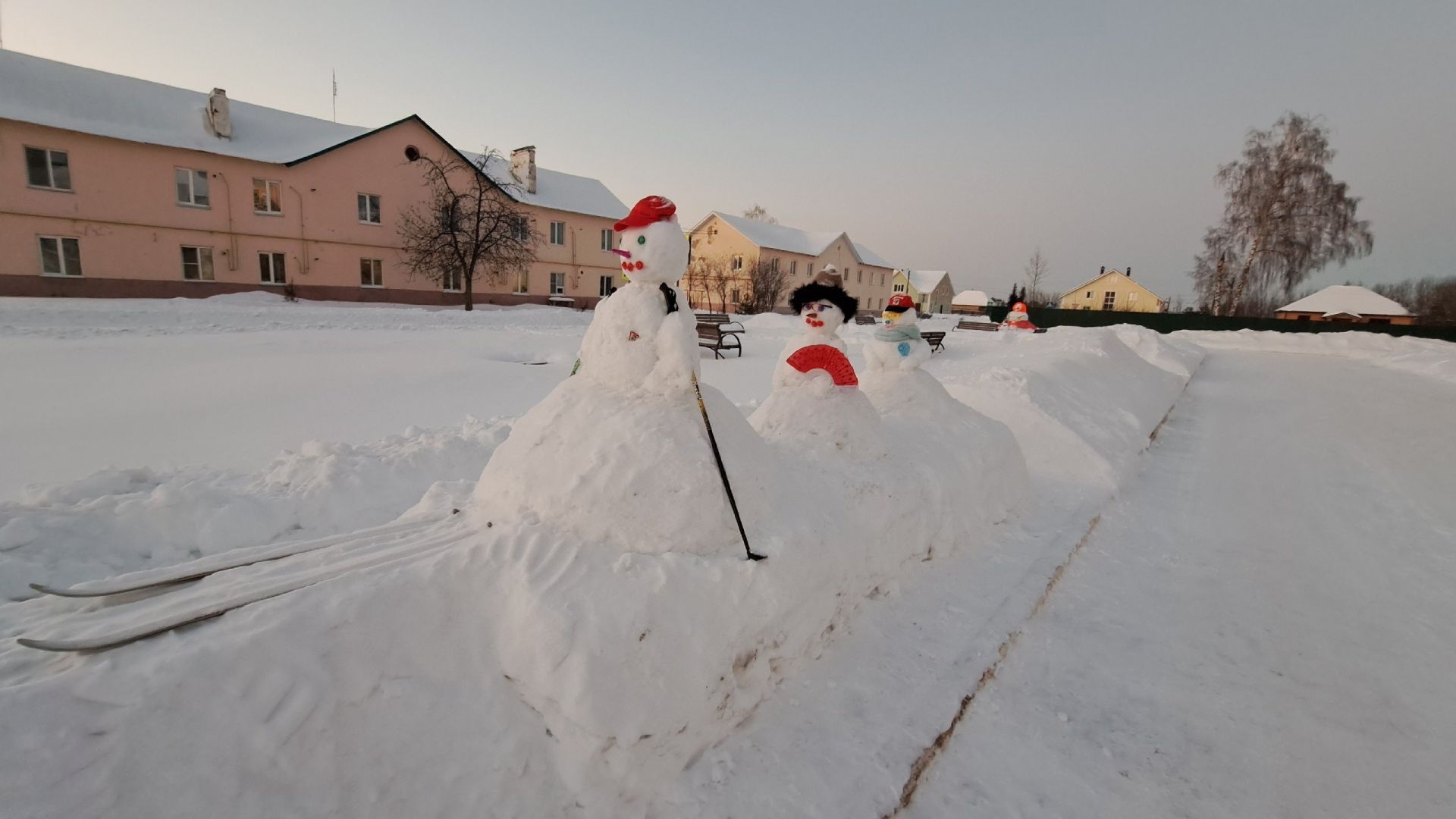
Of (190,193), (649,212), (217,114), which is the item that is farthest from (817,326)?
(217,114)

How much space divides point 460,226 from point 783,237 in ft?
76.9

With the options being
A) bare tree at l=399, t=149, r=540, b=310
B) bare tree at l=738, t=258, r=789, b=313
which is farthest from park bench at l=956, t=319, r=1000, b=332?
bare tree at l=399, t=149, r=540, b=310

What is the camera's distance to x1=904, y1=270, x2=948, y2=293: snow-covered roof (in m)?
61.5

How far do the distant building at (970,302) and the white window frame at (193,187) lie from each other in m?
57.5

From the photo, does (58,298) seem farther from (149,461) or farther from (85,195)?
(149,461)

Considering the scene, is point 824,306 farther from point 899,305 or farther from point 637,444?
point 637,444

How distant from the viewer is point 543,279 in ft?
93.1

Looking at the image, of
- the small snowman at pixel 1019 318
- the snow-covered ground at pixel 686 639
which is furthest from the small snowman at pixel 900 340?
the small snowman at pixel 1019 318

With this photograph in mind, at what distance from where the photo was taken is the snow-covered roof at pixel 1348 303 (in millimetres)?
41188

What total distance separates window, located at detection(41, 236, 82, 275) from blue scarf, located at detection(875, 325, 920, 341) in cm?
2449

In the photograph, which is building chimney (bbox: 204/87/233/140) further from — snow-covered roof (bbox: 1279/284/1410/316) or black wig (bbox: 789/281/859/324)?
snow-covered roof (bbox: 1279/284/1410/316)

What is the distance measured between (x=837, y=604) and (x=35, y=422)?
7595 mm

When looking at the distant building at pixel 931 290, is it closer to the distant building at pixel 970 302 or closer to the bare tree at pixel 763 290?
the distant building at pixel 970 302

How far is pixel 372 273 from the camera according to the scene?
916 inches
